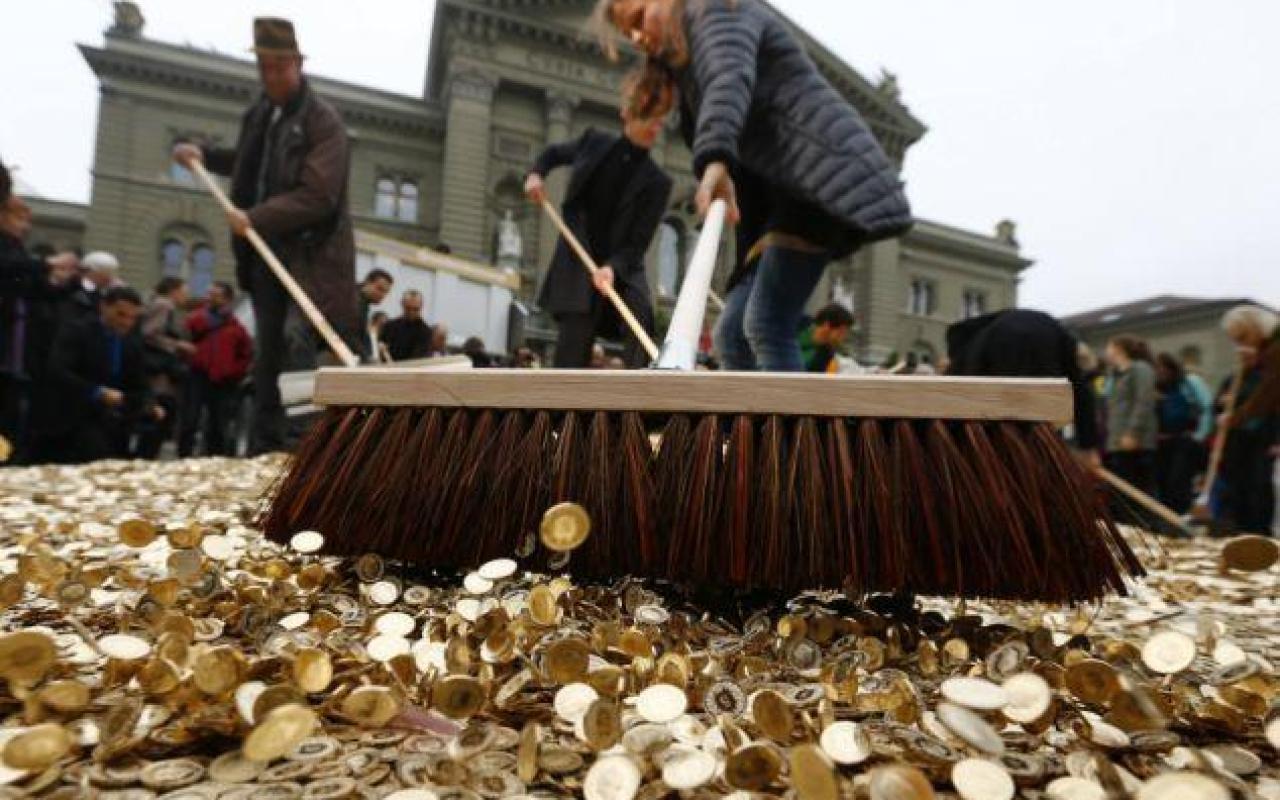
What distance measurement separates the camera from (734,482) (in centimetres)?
94

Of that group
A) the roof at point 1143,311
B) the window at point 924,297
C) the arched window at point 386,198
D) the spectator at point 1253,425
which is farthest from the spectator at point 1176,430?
the roof at point 1143,311

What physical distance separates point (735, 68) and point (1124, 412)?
4.00 meters

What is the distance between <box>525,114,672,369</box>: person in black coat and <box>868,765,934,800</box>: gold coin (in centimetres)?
233

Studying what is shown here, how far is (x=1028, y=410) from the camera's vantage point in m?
0.94

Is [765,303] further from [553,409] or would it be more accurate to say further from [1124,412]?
[1124,412]

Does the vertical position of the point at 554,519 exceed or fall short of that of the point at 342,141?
it falls short

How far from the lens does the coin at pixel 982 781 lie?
57cm

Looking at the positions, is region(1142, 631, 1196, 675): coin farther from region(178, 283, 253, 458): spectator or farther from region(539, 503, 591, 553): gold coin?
region(178, 283, 253, 458): spectator

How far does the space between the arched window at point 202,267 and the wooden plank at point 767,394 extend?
1916cm

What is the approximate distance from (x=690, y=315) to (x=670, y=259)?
18123 millimetres

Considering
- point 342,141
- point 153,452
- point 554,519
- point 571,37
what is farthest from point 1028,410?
point 571,37

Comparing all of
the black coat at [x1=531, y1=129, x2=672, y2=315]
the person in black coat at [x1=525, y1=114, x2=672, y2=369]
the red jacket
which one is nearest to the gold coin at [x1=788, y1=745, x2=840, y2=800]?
the person in black coat at [x1=525, y1=114, x2=672, y2=369]

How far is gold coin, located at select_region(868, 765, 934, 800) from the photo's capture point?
52 cm

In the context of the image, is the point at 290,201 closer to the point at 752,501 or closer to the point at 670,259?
the point at 752,501
